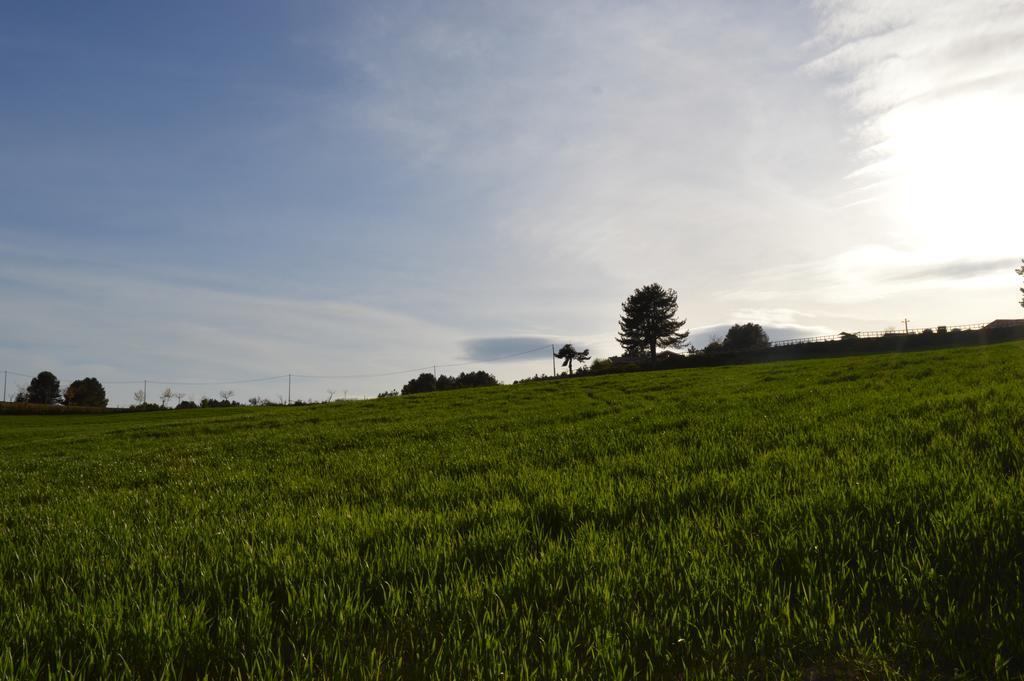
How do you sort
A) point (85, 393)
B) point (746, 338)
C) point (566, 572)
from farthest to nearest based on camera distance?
point (746, 338) < point (85, 393) < point (566, 572)

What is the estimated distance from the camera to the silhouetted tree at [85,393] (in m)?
103

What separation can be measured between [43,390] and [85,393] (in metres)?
10.1

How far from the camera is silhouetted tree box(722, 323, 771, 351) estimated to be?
117 meters

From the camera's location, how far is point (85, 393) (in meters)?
104

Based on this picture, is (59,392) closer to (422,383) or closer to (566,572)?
(422,383)

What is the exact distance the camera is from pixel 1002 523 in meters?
3.47

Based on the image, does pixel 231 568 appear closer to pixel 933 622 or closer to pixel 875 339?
pixel 933 622

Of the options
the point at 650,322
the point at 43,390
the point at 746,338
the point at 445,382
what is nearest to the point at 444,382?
the point at 445,382

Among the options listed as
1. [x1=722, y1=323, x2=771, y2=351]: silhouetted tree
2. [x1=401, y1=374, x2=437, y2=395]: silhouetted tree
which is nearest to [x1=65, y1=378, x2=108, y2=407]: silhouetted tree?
[x1=401, y1=374, x2=437, y2=395]: silhouetted tree

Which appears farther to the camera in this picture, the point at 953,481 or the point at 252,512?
the point at 252,512

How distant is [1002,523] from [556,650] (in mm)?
3329

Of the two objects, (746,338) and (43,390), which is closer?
(43,390)

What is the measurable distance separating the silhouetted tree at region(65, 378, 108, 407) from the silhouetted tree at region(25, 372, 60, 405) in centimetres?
528

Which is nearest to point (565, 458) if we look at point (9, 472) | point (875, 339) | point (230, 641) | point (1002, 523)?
point (1002, 523)
